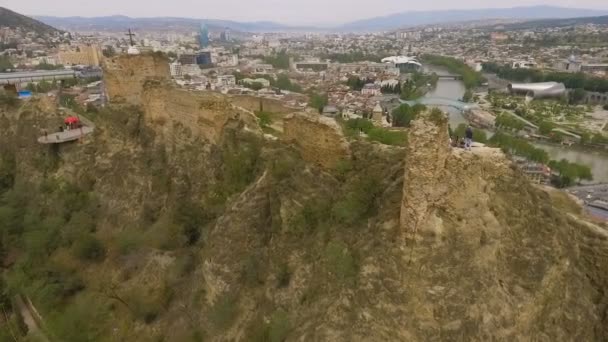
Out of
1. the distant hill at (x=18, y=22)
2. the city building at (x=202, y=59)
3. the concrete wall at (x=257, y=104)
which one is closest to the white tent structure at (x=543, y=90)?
the concrete wall at (x=257, y=104)

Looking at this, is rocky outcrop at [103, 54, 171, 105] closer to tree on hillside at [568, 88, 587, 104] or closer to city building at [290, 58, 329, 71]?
tree on hillside at [568, 88, 587, 104]

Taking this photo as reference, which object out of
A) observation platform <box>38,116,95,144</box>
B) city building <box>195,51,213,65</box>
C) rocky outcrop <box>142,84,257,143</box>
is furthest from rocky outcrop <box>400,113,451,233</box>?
city building <box>195,51,213,65</box>

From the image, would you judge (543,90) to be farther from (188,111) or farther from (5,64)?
(5,64)

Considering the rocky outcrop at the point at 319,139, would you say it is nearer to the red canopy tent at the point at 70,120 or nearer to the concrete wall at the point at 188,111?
the concrete wall at the point at 188,111

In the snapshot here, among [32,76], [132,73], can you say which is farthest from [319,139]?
[32,76]

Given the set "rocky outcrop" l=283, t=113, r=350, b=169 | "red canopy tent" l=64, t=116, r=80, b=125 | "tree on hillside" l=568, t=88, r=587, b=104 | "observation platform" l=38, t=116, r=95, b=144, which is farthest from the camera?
"tree on hillside" l=568, t=88, r=587, b=104

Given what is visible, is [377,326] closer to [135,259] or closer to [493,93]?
[135,259]
